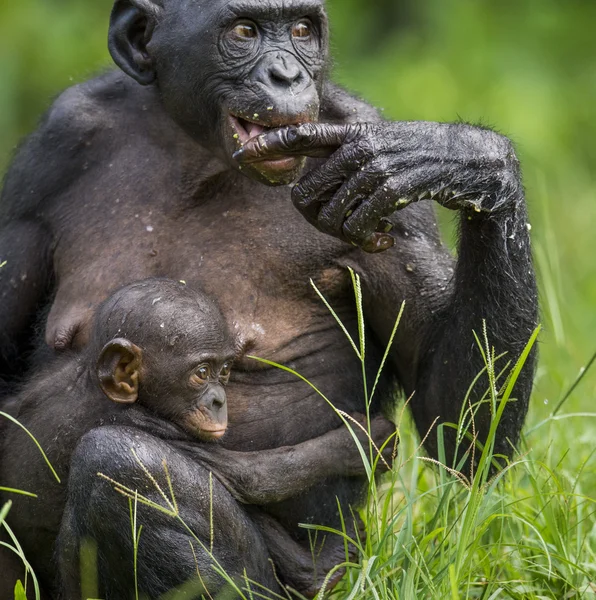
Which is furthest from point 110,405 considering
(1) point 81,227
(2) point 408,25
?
(2) point 408,25

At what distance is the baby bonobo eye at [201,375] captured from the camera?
409cm

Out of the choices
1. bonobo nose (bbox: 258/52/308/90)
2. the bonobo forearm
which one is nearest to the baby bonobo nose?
bonobo nose (bbox: 258/52/308/90)

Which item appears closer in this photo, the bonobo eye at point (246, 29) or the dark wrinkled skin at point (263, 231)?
the dark wrinkled skin at point (263, 231)

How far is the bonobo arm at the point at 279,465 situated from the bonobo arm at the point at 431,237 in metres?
0.40

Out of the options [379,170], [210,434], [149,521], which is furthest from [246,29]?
[149,521]

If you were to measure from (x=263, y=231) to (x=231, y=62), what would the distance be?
2.07 ft

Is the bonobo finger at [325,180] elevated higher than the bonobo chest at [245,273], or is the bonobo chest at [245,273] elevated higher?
the bonobo finger at [325,180]

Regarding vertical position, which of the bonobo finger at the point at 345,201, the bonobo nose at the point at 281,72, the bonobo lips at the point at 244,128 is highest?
the bonobo nose at the point at 281,72

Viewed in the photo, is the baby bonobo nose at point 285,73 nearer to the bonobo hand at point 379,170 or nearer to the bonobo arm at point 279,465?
the bonobo hand at point 379,170

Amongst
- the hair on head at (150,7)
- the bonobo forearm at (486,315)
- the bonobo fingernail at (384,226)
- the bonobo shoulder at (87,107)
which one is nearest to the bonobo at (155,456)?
the bonobo forearm at (486,315)

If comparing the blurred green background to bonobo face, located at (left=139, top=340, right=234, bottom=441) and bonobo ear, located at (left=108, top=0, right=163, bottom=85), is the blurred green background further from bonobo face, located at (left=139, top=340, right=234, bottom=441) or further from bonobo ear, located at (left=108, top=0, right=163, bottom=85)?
bonobo face, located at (left=139, top=340, right=234, bottom=441)

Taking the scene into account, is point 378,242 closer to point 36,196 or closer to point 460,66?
point 36,196

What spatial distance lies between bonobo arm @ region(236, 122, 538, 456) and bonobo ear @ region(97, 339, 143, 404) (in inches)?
27.9

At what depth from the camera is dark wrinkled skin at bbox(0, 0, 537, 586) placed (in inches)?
161
